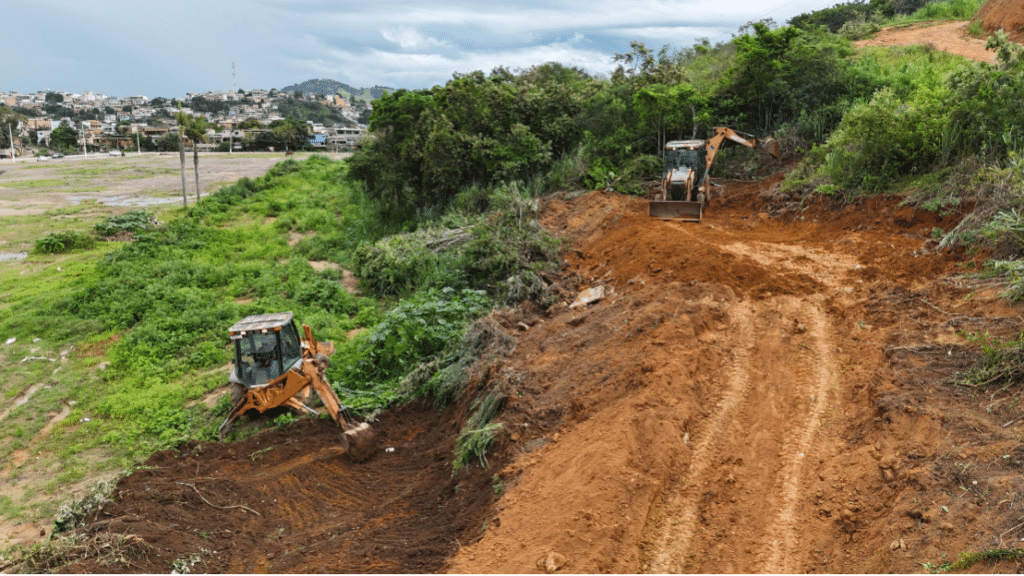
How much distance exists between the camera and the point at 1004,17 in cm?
2142

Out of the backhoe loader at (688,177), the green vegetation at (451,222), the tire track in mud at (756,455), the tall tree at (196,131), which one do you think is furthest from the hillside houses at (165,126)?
the tire track in mud at (756,455)

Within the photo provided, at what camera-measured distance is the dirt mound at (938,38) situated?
21.0 m

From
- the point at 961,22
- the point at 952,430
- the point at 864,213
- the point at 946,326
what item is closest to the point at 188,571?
the point at 952,430

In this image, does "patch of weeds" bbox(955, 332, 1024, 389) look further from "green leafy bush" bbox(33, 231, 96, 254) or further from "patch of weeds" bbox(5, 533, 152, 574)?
"green leafy bush" bbox(33, 231, 96, 254)

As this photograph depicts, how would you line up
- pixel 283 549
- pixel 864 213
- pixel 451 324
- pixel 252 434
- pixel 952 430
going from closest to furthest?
pixel 952 430 → pixel 283 549 → pixel 252 434 → pixel 451 324 → pixel 864 213

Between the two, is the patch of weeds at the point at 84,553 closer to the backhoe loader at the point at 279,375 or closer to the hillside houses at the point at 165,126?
the backhoe loader at the point at 279,375

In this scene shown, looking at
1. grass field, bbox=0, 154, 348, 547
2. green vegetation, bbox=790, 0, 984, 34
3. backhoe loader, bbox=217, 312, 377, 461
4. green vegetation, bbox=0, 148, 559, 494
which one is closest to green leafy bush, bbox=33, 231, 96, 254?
green vegetation, bbox=0, 148, 559, 494

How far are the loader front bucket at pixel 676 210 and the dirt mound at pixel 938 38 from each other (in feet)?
38.3

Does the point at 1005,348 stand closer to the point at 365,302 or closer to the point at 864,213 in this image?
the point at 864,213

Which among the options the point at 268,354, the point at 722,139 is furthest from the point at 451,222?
the point at 268,354

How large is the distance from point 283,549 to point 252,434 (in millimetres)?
3908

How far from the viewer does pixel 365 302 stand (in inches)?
652

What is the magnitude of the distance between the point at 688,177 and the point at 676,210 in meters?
0.98

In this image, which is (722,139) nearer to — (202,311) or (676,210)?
(676,210)
